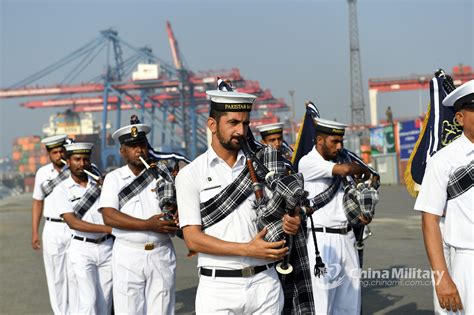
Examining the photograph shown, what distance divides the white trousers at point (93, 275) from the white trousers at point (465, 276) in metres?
4.08

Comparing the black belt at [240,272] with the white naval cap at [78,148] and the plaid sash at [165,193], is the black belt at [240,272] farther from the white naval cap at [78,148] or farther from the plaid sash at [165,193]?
the white naval cap at [78,148]

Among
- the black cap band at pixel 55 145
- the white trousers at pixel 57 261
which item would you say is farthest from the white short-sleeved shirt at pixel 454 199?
the black cap band at pixel 55 145

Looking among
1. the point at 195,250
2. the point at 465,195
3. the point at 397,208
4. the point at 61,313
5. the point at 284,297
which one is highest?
the point at 465,195

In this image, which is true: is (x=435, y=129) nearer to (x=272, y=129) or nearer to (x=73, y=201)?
(x=272, y=129)

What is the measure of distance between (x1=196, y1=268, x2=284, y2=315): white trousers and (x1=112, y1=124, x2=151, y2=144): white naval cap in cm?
238

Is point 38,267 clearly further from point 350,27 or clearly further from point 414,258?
point 350,27

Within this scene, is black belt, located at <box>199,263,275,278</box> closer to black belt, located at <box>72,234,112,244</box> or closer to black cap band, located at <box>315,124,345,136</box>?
black cap band, located at <box>315,124,345,136</box>

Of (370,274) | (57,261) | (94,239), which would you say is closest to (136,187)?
(94,239)

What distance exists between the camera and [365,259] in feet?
40.0

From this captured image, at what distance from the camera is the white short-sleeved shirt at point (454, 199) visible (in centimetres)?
395

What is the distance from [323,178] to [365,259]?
5917 mm

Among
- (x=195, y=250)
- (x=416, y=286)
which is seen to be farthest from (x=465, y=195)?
(x=416, y=286)

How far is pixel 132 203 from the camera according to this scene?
611cm

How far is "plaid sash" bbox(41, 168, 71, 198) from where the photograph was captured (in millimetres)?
8273
